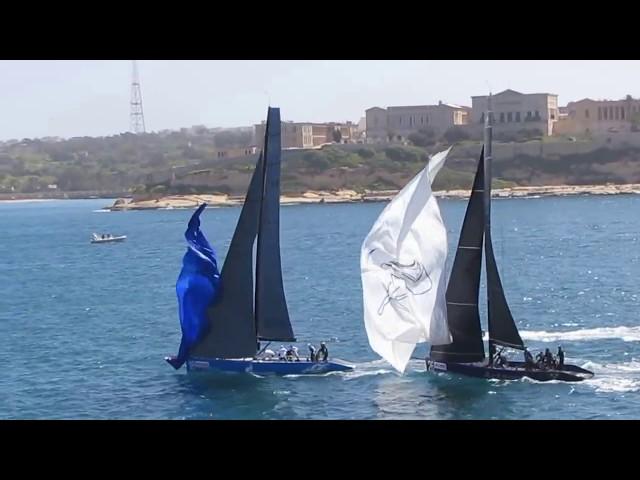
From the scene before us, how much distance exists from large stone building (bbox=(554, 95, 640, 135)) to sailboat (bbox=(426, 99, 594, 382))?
74.4 metres

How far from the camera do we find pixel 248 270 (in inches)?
691

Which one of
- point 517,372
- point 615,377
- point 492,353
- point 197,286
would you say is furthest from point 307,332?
point 615,377

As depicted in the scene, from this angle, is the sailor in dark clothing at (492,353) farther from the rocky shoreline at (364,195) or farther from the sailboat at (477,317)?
the rocky shoreline at (364,195)

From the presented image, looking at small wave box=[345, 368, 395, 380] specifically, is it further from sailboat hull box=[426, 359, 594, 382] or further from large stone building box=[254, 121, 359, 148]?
large stone building box=[254, 121, 359, 148]

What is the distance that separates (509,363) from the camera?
55.2 feet

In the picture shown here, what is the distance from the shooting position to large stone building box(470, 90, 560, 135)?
283 ft

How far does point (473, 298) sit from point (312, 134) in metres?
77.4

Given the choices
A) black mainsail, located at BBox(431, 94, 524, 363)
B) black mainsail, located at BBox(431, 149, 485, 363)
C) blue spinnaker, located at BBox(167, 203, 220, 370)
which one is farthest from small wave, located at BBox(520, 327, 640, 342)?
blue spinnaker, located at BBox(167, 203, 220, 370)

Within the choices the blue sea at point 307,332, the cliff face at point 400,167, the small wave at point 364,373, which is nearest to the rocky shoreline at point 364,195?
the cliff face at point 400,167

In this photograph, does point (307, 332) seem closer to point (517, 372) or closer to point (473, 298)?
point (473, 298)

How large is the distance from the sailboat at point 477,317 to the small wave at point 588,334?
16.3 feet

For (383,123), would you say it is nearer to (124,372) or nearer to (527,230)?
(527,230)

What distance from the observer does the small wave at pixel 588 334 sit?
21641mm

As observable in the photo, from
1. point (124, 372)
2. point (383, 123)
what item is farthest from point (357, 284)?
point (383, 123)
